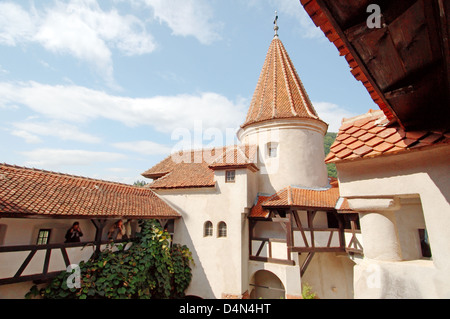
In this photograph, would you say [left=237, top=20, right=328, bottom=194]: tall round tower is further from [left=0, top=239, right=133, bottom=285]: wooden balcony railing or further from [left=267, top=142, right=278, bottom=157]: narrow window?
[left=0, top=239, right=133, bottom=285]: wooden balcony railing

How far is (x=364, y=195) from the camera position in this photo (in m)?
2.40

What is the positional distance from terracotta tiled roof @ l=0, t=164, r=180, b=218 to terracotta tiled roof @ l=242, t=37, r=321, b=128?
22.0 ft

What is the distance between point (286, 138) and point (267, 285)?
23.5ft

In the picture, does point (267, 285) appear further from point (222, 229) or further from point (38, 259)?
point (38, 259)

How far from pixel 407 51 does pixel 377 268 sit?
78.7 inches

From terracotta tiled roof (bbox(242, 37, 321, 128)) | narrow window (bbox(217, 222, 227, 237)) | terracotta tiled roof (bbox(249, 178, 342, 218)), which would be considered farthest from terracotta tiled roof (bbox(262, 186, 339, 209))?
terracotta tiled roof (bbox(242, 37, 321, 128))

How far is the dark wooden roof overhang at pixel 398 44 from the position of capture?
1113 millimetres

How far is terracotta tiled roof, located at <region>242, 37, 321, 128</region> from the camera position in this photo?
12000 millimetres

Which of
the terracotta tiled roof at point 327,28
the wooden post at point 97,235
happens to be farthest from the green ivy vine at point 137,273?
the terracotta tiled roof at point 327,28

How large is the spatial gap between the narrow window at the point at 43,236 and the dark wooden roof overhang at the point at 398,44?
9.04 m
